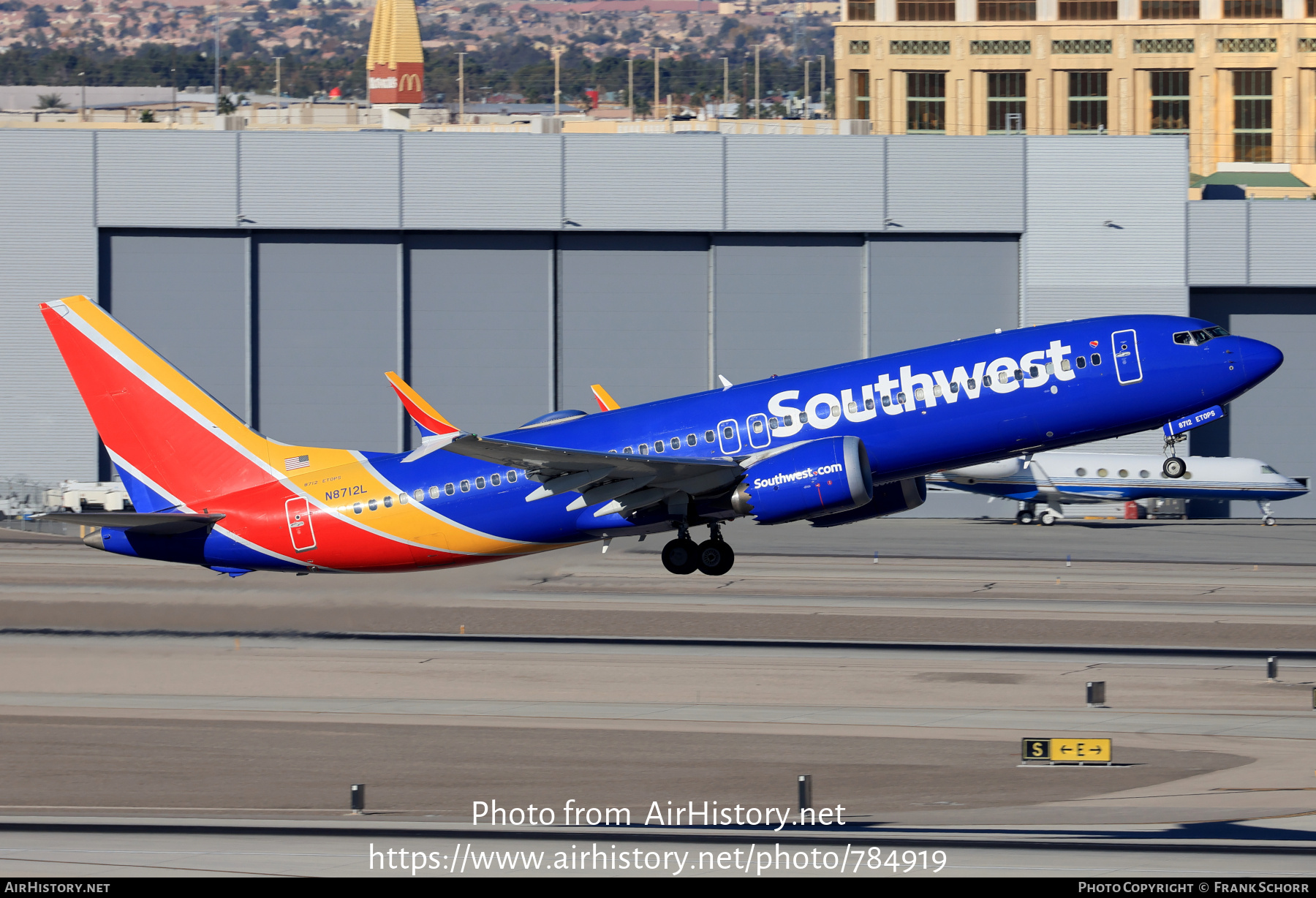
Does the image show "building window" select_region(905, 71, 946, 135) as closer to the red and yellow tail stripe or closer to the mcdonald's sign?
the mcdonald's sign

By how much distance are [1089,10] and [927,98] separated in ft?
54.1

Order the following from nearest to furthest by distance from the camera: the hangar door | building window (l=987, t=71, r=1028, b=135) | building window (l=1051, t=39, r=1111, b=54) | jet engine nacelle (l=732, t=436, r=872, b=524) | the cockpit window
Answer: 1. jet engine nacelle (l=732, t=436, r=872, b=524)
2. the cockpit window
3. the hangar door
4. building window (l=1051, t=39, r=1111, b=54)
5. building window (l=987, t=71, r=1028, b=135)

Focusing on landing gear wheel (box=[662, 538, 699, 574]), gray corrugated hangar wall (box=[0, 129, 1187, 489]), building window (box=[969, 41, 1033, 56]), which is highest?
building window (box=[969, 41, 1033, 56])

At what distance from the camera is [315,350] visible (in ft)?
294

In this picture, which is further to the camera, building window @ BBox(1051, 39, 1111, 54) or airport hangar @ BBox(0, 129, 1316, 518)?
building window @ BBox(1051, 39, 1111, 54)

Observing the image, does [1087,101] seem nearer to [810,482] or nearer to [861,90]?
[861,90]

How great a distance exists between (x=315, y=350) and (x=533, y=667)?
4552 cm

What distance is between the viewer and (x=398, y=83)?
159 m

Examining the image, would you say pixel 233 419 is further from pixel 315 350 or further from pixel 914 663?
pixel 315 350

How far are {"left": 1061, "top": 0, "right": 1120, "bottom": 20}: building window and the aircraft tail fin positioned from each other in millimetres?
112417

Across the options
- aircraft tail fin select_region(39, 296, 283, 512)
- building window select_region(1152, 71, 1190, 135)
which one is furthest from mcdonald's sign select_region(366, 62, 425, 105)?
aircraft tail fin select_region(39, 296, 283, 512)

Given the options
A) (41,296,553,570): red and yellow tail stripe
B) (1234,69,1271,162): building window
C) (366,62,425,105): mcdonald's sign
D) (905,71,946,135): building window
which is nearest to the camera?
(41,296,553,570): red and yellow tail stripe

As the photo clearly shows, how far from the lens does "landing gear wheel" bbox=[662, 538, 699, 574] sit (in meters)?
37.7
